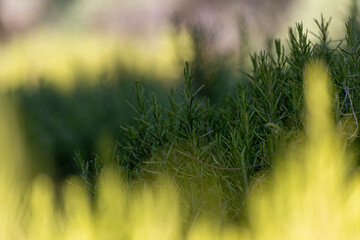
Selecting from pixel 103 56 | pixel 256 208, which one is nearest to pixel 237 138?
pixel 256 208

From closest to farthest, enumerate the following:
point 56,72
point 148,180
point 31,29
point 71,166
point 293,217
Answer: point 293,217 → point 148,180 → point 71,166 → point 56,72 → point 31,29

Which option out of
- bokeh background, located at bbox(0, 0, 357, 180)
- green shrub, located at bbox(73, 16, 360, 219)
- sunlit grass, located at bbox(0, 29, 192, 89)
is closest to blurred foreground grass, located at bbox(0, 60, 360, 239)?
green shrub, located at bbox(73, 16, 360, 219)

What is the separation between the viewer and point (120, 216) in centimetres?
44

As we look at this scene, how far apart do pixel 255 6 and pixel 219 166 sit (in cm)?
231

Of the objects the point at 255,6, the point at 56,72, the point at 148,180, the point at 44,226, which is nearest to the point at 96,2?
the point at 255,6

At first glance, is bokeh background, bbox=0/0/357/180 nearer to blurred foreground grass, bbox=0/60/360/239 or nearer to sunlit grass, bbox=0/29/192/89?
sunlit grass, bbox=0/29/192/89

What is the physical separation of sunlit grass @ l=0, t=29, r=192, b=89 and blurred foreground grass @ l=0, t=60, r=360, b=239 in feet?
2.88

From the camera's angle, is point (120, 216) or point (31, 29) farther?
point (31, 29)

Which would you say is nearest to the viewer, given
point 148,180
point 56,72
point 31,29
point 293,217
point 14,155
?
point 293,217

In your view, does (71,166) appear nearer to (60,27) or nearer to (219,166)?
(219,166)

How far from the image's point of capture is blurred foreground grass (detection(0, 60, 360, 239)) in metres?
0.39

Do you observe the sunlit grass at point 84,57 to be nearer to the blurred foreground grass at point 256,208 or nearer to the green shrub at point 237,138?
the green shrub at point 237,138

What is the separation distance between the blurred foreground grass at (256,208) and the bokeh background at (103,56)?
26 centimetres

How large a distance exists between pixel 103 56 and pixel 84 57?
0.49 ft
